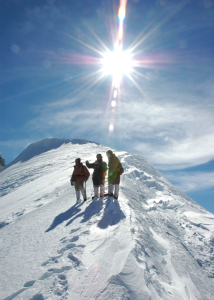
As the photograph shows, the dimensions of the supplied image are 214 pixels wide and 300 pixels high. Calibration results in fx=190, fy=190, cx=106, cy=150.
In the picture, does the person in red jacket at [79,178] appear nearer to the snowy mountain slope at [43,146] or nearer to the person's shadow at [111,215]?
the person's shadow at [111,215]

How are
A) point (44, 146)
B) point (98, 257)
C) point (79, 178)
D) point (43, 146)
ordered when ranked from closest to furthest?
point (98, 257) < point (79, 178) < point (44, 146) < point (43, 146)

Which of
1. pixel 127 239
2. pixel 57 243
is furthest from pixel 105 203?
pixel 57 243

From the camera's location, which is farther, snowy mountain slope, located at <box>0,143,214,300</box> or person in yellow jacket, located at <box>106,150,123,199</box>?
person in yellow jacket, located at <box>106,150,123,199</box>

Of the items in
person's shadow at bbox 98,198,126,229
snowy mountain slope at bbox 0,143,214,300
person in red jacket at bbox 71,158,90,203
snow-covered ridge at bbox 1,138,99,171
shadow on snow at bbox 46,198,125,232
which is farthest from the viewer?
snow-covered ridge at bbox 1,138,99,171

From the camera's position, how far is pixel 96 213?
621 centimetres

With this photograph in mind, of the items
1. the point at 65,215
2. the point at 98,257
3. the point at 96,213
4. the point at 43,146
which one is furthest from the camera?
the point at 43,146

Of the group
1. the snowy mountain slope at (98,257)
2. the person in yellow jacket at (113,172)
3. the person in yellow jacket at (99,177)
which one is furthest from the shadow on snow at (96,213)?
the person in yellow jacket at (113,172)

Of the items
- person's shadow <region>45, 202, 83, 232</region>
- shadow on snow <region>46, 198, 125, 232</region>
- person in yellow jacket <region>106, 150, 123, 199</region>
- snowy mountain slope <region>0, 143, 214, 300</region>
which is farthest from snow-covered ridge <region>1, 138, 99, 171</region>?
shadow on snow <region>46, 198, 125, 232</region>

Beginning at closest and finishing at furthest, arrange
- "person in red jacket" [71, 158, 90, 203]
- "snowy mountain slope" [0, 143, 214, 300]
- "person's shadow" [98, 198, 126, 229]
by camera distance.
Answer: "snowy mountain slope" [0, 143, 214, 300] → "person's shadow" [98, 198, 126, 229] → "person in red jacket" [71, 158, 90, 203]

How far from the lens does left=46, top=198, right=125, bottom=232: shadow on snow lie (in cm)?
566

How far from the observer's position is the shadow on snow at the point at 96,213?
566 centimetres

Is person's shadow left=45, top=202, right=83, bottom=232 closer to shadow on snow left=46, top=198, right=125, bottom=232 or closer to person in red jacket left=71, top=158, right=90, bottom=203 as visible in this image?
shadow on snow left=46, top=198, right=125, bottom=232

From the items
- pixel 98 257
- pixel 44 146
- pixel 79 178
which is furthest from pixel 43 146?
Answer: pixel 98 257

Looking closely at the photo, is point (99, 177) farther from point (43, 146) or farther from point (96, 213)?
point (43, 146)
